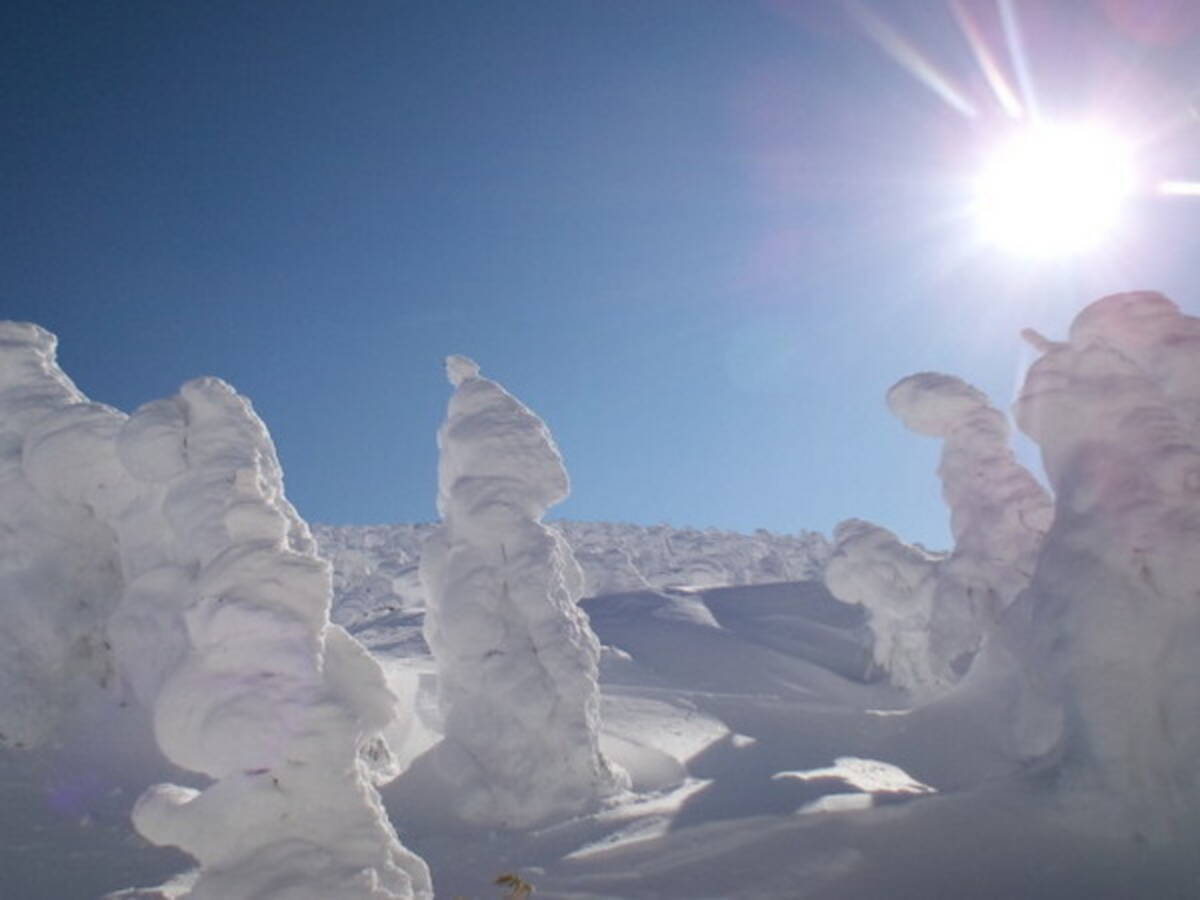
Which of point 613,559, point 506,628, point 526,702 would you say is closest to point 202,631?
point 526,702

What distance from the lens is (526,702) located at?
15.3 metres

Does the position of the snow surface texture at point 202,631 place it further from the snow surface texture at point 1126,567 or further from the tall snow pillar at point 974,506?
the tall snow pillar at point 974,506

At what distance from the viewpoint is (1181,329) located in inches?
571

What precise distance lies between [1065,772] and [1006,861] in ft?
6.04

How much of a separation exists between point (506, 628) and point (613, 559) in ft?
108

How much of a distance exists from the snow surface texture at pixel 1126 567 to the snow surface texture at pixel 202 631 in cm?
873

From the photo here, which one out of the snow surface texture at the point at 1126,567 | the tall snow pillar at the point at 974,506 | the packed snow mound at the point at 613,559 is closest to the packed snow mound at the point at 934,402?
the tall snow pillar at the point at 974,506

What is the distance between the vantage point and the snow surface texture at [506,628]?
14.9 metres

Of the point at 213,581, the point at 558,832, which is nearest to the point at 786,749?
the point at 558,832

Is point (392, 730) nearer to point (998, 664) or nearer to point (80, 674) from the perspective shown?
point (80, 674)

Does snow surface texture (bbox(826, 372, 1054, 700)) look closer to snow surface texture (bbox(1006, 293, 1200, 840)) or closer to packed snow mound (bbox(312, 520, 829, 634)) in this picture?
snow surface texture (bbox(1006, 293, 1200, 840))

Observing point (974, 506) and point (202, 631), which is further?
point (974, 506)

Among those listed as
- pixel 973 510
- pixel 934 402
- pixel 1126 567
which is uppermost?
pixel 934 402

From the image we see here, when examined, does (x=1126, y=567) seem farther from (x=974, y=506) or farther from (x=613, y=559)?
(x=613, y=559)
